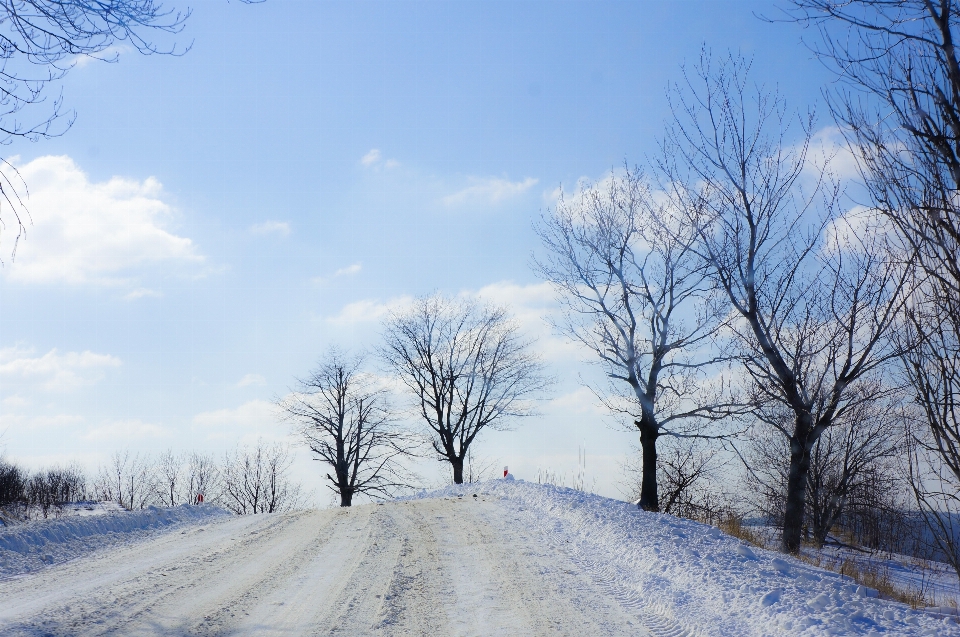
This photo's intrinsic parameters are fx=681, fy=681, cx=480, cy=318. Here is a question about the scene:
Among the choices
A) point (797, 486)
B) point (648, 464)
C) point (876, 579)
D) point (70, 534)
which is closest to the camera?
point (876, 579)

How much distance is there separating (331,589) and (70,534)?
9046mm

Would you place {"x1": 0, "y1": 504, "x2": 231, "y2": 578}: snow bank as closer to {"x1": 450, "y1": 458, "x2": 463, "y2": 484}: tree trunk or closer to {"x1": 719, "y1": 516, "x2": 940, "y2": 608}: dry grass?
{"x1": 719, "y1": 516, "x2": 940, "y2": 608}: dry grass

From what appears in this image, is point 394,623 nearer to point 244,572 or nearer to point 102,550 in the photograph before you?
point 244,572

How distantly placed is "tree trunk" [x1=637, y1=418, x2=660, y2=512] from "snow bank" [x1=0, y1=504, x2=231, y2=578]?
1209cm

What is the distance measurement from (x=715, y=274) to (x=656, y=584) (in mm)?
9423

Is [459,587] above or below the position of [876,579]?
above

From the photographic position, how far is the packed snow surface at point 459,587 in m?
6.74

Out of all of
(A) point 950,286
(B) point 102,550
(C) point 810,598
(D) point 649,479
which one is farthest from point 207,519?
(A) point 950,286

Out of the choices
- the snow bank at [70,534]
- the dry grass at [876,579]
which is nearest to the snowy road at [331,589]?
the snow bank at [70,534]

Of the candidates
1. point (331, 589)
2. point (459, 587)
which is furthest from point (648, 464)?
point (331, 589)

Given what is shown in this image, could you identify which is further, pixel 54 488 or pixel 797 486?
pixel 54 488

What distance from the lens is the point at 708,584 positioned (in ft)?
26.9

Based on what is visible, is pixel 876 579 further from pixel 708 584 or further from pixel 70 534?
pixel 70 534

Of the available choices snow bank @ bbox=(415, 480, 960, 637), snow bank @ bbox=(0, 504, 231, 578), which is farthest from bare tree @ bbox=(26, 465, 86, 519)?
snow bank @ bbox=(415, 480, 960, 637)
